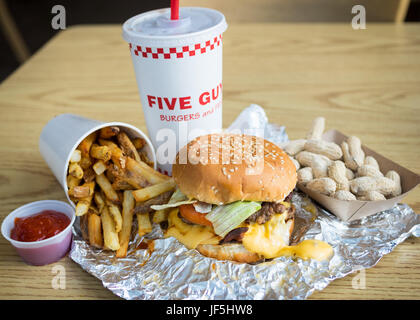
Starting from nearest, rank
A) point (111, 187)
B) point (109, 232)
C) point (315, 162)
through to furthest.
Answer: point (109, 232) < point (111, 187) < point (315, 162)

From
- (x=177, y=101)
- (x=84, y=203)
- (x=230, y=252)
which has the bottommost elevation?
(x=230, y=252)

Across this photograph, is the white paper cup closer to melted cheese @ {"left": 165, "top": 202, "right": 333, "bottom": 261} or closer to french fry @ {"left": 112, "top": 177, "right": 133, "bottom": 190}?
french fry @ {"left": 112, "top": 177, "right": 133, "bottom": 190}

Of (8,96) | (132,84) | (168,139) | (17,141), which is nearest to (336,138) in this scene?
(168,139)

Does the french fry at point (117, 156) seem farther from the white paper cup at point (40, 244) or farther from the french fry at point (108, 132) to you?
the white paper cup at point (40, 244)

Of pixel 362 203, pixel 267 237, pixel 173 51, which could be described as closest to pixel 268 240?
pixel 267 237

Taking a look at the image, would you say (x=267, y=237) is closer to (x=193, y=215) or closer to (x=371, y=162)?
(x=193, y=215)

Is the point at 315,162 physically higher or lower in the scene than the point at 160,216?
higher

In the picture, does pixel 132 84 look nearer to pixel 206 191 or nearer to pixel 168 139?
pixel 168 139
